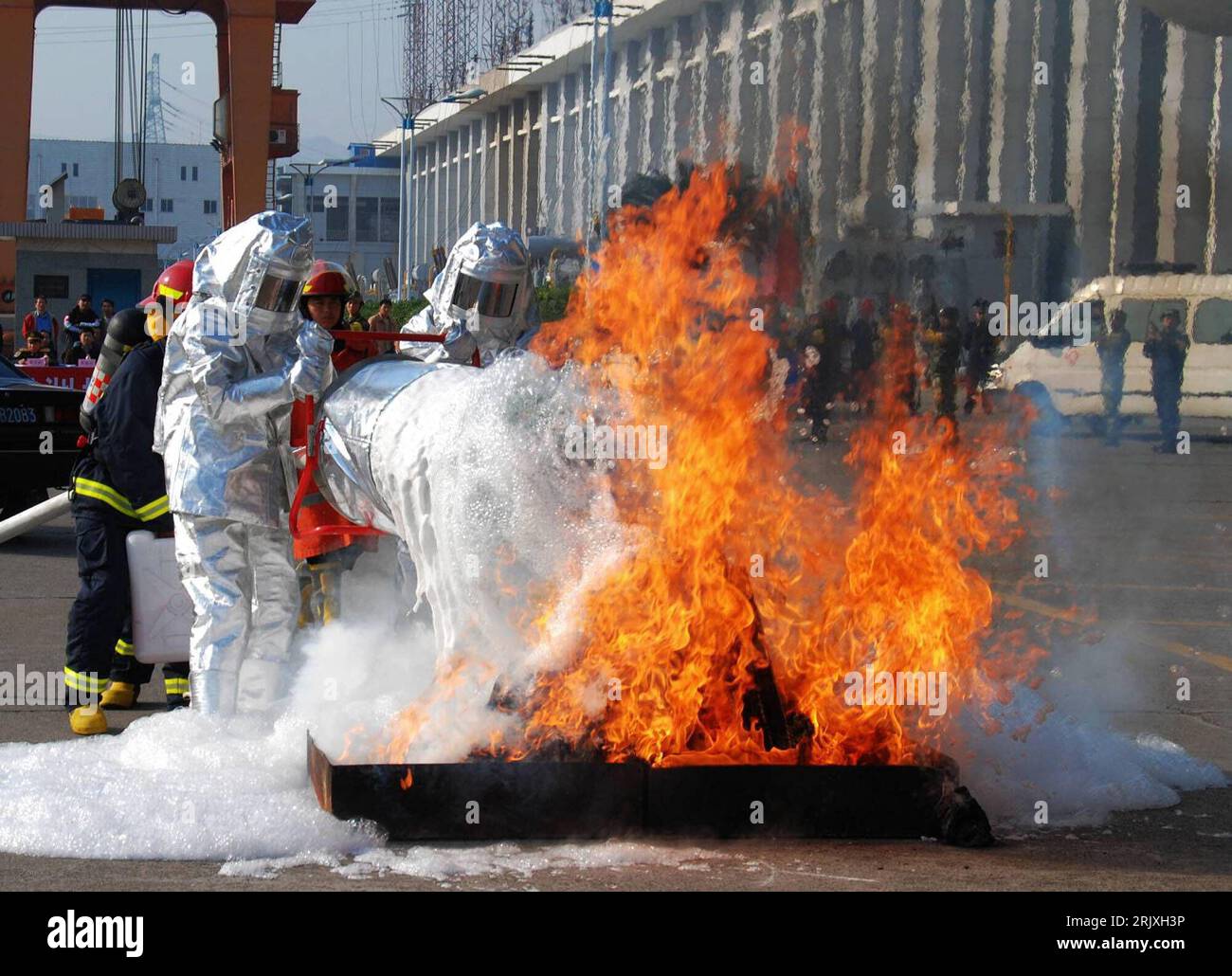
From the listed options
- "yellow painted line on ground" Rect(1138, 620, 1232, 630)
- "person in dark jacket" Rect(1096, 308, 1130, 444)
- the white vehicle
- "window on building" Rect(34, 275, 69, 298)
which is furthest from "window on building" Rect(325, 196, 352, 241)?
"yellow painted line on ground" Rect(1138, 620, 1232, 630)

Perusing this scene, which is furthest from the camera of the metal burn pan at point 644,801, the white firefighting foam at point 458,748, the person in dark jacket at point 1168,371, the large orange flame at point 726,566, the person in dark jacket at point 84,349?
the person in dark jacket at point 84,349

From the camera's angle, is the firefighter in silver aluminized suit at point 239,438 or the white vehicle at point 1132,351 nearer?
the firefighter in silver aluminized suit at point 239,438

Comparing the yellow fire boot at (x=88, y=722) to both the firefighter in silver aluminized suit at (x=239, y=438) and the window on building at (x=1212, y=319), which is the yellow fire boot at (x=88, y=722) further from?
the window on building at (x=1212, y=319)

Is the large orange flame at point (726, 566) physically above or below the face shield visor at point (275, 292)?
below

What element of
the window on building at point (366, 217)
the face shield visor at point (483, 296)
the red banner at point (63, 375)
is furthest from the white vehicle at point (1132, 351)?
the window on building at point (366, 217)

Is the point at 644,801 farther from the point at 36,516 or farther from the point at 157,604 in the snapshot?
the point at 36,516

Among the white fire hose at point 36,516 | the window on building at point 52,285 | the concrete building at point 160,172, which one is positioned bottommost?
the white fire hose at point 36,516

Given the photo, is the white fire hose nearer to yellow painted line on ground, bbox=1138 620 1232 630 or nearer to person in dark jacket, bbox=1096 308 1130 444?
person in dark jacket, bbox=1096 308 1130 444

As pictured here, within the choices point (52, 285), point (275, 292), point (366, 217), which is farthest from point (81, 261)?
point (366, 217)

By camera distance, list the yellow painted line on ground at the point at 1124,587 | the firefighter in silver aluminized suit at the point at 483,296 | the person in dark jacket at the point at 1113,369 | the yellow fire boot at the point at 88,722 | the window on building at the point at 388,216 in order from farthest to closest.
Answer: the window on building at the point at 388,216 < the yellow painted line on ground at the point at 1124,587 < the person in dark jacket at the point at 1113,369 < the yellow fire boot at the point at 88,722 < the firefighter in silver aluminized suit at the point at 483,296

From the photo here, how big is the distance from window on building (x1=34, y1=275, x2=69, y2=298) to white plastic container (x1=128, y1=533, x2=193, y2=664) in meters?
24.1

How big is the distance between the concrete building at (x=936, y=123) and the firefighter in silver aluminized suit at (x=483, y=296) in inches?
10.1

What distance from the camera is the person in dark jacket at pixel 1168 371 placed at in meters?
8.40

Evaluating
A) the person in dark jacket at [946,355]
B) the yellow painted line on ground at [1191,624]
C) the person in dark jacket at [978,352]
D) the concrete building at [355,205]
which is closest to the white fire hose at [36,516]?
the person in dark jacket at [946,355]
